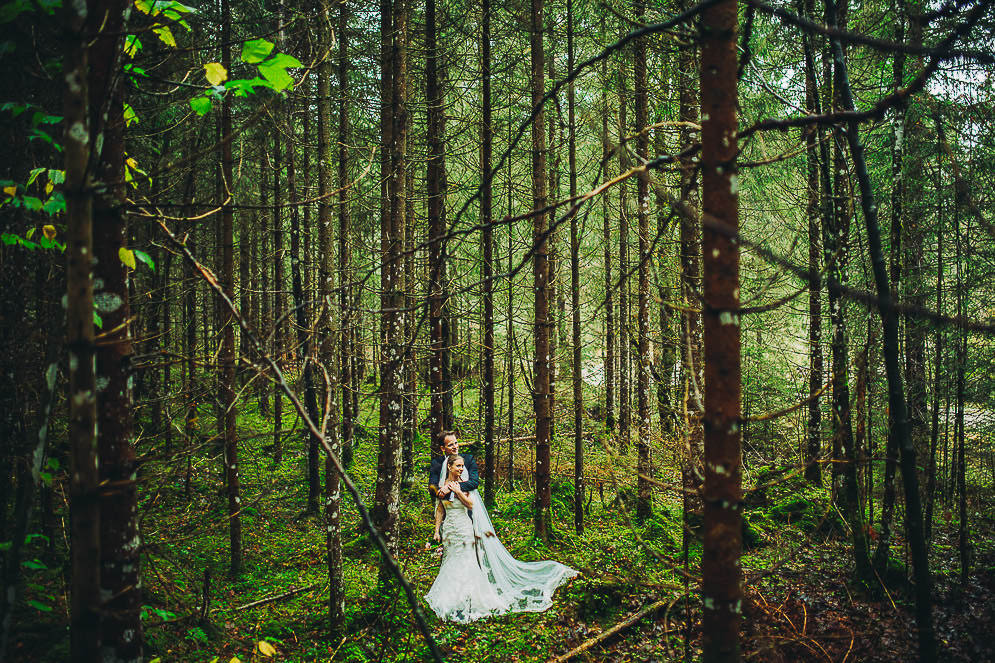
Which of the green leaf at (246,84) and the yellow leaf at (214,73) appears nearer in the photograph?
the yellow leaf at (214,73)

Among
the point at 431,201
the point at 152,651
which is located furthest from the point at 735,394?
the point at 431,201

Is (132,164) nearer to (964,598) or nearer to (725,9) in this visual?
(725,9)

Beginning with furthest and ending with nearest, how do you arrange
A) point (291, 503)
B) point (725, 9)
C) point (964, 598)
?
point (291, 503)
point (964, 598)
point (725, 9)

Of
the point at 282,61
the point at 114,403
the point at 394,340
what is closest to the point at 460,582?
the point at 394,340

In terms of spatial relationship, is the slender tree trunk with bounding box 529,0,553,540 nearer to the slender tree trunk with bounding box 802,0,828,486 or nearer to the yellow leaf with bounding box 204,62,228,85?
the slender tree trunk with bounding box 802,0,828,486

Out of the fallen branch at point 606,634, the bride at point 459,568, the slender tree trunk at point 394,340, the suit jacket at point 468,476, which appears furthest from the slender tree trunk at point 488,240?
the fallen branch at point 606,634

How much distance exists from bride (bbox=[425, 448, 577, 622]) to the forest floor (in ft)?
0.80

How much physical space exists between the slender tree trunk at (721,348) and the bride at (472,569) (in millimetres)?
5897

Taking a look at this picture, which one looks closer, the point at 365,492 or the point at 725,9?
the point at 725,9

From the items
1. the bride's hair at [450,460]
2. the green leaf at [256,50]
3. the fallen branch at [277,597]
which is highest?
the green leaf at [256,50]

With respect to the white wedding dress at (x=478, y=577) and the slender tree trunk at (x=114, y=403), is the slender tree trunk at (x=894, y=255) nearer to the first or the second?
the white wedding dress at (x=478, y=577)

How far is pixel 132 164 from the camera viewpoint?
11.5 feet

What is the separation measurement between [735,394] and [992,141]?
910cm

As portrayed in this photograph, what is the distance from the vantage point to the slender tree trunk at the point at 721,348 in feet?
7.65
